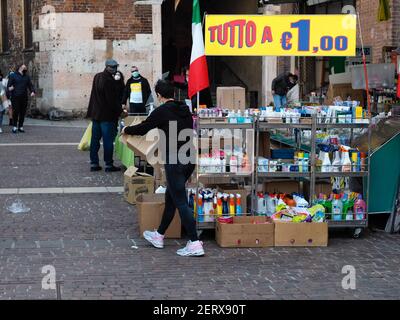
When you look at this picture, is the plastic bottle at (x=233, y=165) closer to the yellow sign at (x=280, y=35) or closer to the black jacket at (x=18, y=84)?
the yellow sign at (x=280, y=35)

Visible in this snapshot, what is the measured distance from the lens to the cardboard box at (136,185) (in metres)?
10.2

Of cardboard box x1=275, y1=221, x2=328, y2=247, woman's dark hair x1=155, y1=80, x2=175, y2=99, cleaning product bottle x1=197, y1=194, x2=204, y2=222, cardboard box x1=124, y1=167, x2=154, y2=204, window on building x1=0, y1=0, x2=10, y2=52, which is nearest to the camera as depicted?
woman's dark hair x1=155, y1=80, x2=175, y2=99

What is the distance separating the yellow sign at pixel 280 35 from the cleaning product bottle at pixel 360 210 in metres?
1.62

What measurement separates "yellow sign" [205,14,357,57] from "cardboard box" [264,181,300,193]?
1.46 metres

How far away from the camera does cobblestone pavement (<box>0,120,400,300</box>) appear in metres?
6.44

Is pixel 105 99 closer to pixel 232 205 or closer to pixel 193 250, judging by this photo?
pixel 232 205

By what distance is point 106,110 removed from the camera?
1295 centimetres

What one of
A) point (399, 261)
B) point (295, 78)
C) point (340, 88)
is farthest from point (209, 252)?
point (295, 78)

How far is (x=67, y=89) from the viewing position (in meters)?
23.1

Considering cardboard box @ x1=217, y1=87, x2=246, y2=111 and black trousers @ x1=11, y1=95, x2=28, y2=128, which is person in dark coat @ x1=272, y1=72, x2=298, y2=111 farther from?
cardboard box @ x1=217, y1=87, x2=246, y2=111

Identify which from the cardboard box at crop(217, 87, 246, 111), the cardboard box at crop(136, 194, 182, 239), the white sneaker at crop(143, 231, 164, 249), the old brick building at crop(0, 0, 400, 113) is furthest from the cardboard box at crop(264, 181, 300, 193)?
the old brick building at crop(0, 0, 400, 113)

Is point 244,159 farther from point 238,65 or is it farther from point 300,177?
point 238,65

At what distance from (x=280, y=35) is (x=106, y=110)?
5.05m

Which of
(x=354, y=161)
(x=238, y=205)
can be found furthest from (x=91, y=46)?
(x=354, y=161)
